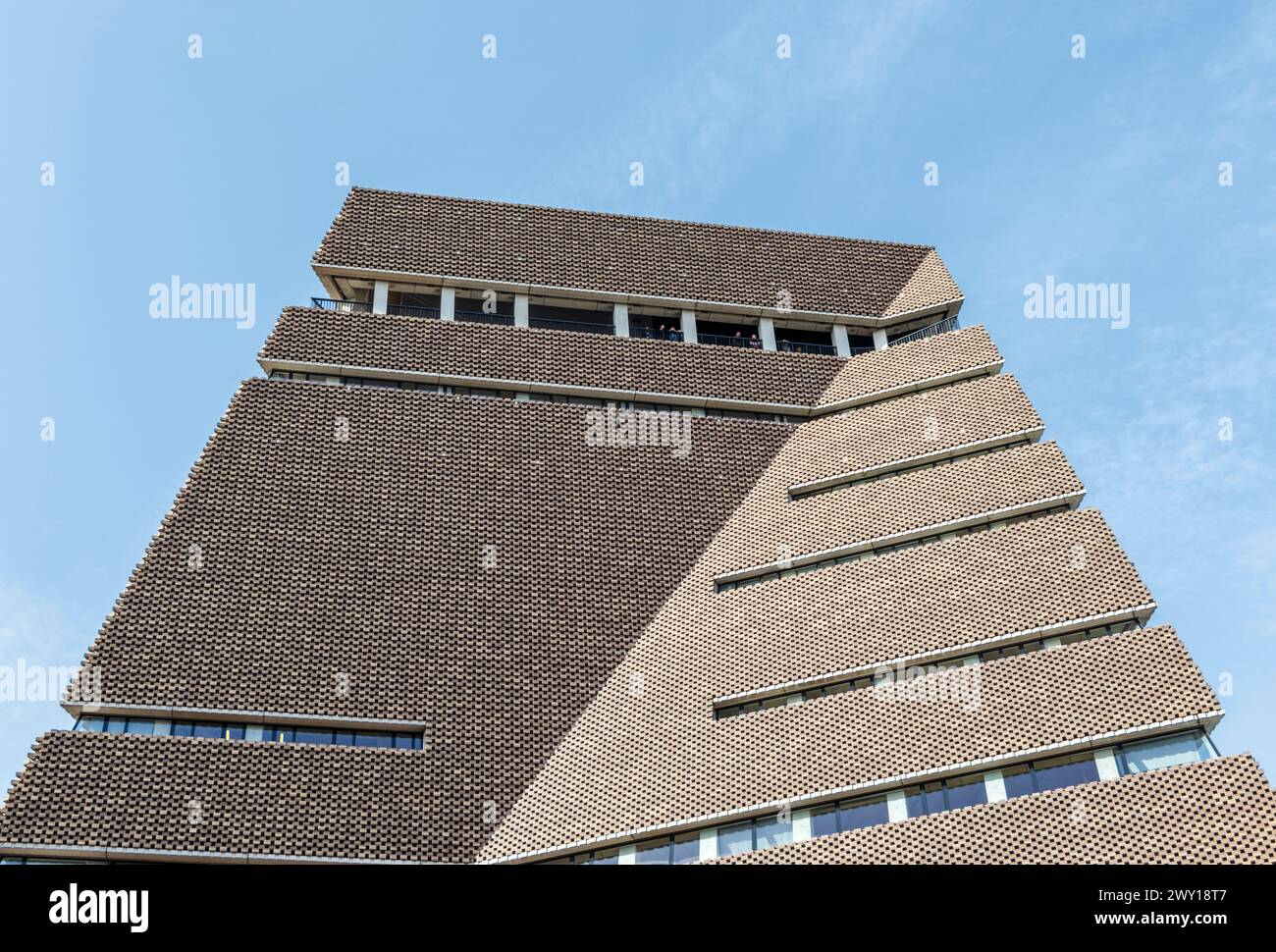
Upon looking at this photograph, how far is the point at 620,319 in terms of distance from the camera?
58281mm

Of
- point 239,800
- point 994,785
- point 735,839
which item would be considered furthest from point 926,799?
point 239,800

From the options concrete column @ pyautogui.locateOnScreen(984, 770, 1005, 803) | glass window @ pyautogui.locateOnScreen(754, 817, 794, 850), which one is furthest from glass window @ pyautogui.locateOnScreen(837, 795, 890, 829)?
concrete column @ pyautogui.locateOnScreen(984, 770, 1005, 803)

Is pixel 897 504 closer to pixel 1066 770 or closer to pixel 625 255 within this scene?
pixel 1066 770

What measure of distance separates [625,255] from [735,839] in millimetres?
28293

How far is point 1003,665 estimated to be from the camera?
4144cm

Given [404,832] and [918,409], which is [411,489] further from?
[918,409]

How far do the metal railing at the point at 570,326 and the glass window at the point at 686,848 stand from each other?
24.5 meters

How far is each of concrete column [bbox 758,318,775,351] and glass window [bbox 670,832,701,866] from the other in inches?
966

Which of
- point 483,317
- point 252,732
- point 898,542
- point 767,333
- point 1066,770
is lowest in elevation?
point 1066,770

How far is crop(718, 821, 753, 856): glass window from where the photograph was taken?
39.4 metres

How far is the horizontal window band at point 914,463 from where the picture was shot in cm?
5066
